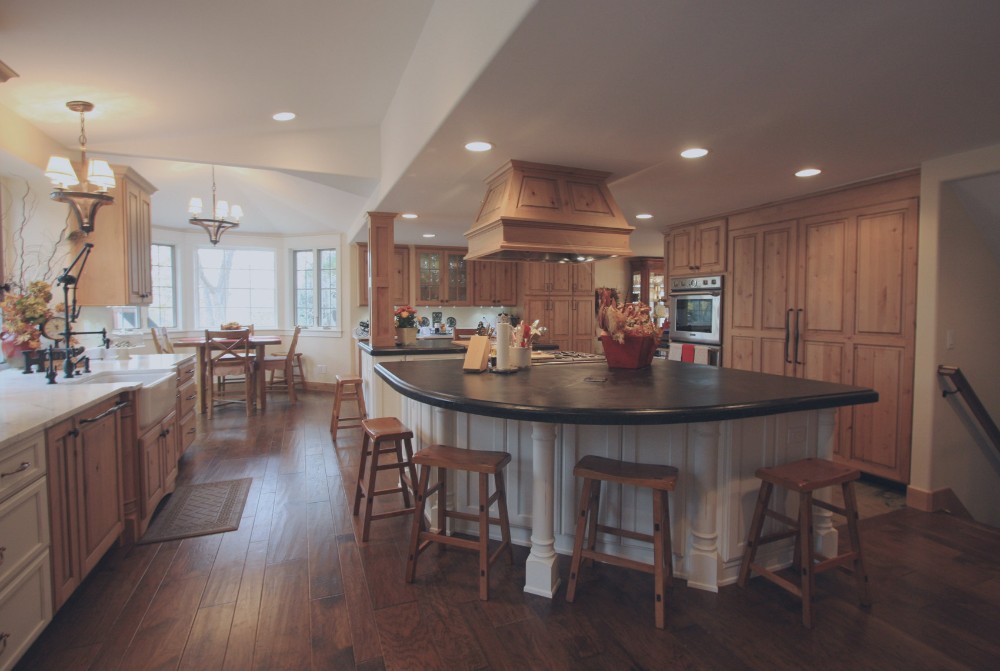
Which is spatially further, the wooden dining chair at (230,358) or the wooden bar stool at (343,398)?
the wooden dining chair at (230,358)

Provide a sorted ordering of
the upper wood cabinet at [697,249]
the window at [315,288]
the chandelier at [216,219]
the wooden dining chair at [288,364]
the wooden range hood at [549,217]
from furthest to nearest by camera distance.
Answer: the window at [315,288] → the wooden dining chair at [288,364] → the chandelier at [216,219] → the upper wood cabinet at [697,249] → the wooden range hood at [549,217]

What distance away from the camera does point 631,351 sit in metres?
3.00

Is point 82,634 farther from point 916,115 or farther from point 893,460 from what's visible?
point 893,460

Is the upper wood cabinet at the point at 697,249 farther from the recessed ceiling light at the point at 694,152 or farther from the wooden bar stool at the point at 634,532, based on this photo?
the wooden bar stool at the point at 634,532

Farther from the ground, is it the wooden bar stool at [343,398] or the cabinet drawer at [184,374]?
the cabinet drawer at [184,374]

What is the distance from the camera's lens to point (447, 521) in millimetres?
2721

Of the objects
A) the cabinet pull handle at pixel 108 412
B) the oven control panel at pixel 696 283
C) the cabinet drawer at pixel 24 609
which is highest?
the oven control panel at pixel 696 283

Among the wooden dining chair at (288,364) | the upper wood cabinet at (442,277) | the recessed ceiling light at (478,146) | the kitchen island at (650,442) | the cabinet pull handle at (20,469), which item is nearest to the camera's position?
the cabinet pull handle at (20,469)

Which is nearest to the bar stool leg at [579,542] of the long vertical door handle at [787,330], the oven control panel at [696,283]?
the long vertical door handle at [787,330]

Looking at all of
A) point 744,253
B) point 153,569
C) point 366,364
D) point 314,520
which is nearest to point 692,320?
point 744,253

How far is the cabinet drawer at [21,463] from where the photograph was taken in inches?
62.4

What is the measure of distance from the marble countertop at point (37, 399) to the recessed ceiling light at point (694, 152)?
3.16m

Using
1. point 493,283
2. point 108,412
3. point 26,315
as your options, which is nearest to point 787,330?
point 493,283

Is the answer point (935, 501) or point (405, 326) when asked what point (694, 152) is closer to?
point (935, 501)
